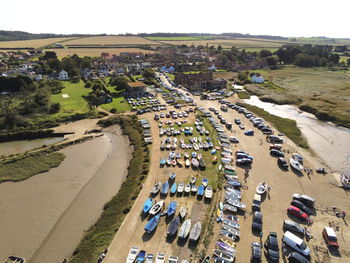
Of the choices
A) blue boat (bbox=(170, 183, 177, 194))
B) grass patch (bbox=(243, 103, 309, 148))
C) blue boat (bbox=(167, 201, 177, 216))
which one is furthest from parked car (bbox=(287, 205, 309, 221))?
grass patch (bbox=(243, 103, 309, 148))

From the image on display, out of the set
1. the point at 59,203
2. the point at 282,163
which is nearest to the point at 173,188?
the point at 59,203

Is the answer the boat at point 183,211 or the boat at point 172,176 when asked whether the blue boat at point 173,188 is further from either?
the boat at point 183,211

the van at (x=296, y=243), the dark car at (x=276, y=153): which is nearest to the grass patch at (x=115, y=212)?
the van at (x=296, y=243)

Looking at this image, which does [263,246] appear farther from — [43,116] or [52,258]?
[43,116]

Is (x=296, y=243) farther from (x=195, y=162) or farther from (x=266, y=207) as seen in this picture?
(x=195, y=162)

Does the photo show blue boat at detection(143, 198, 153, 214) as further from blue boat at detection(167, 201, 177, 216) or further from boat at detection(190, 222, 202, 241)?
boat at detection(190, 222, 202, 241)

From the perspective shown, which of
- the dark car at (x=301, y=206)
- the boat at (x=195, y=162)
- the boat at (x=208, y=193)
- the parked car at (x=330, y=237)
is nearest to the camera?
the parked car at (x=330, y=237)
